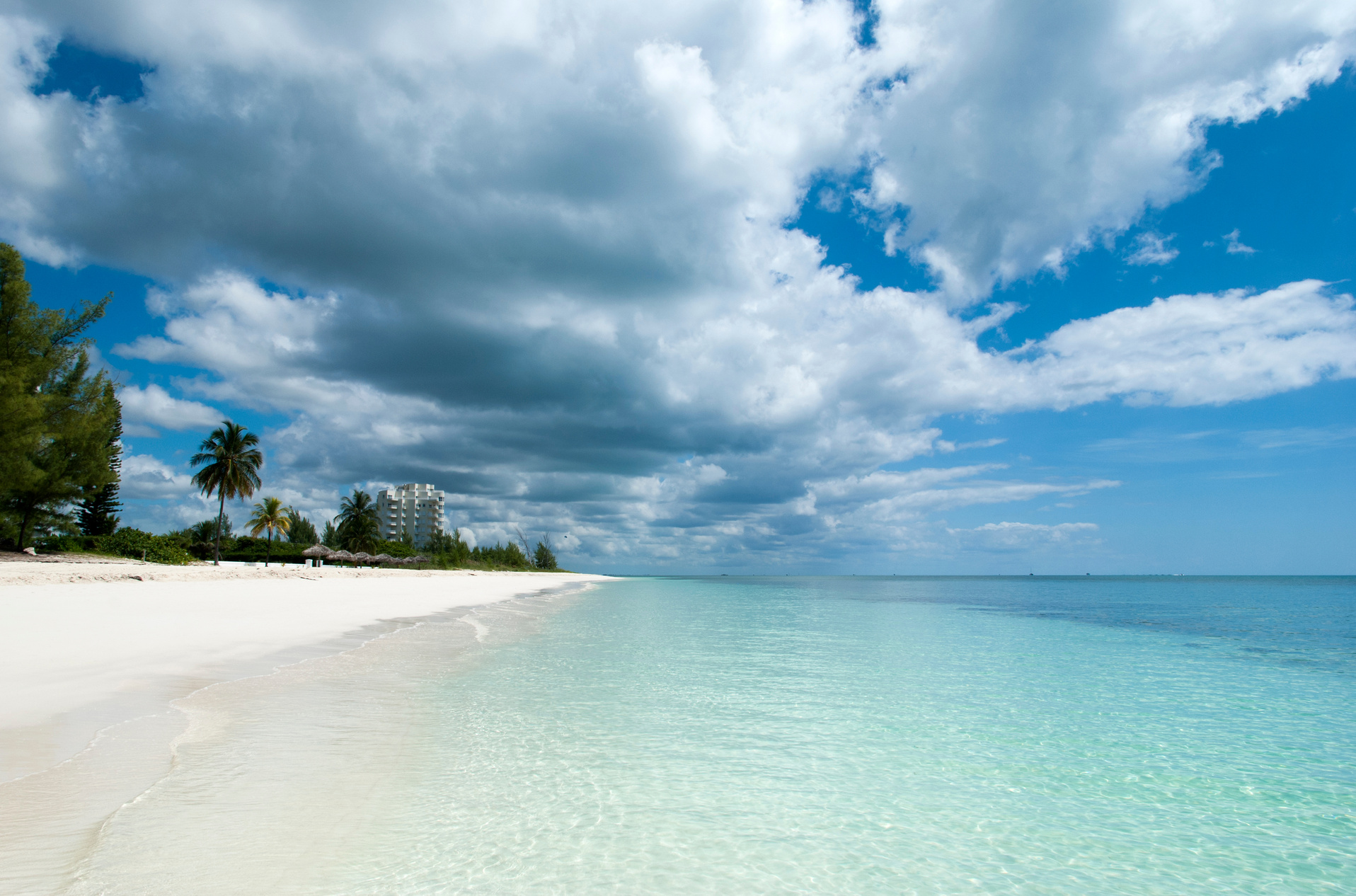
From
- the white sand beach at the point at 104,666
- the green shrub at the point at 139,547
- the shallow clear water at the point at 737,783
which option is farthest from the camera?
the green shrub at the point at 139,547

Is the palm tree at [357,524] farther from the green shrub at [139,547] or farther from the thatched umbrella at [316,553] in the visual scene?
the green shrub at [139,547]

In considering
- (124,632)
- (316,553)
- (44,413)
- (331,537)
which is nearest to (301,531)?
(331,537)

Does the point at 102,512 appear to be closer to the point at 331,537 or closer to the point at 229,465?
the point at 229,465

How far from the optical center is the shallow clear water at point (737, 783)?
442 centimetres

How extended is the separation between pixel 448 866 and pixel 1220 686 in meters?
14.4

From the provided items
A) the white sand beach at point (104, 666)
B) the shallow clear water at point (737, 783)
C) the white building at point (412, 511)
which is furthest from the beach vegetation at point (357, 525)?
the white building at point (412, 511)

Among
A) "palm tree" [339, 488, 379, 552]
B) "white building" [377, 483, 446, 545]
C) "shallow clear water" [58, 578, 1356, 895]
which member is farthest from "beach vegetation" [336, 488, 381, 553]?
"white building" [377, 483, 446, 545]

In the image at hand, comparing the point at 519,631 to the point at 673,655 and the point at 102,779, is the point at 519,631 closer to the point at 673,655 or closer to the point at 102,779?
the point at 673,655

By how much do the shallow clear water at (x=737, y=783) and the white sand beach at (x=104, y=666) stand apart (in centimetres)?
33

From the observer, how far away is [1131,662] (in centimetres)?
1581

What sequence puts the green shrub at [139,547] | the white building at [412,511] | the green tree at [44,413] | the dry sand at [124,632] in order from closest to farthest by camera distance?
the dry sand at [124,632], the green tree at [44,413], the green shrub at [139,547], the white building at [412,511]

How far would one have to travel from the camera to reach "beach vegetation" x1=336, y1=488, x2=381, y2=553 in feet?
265

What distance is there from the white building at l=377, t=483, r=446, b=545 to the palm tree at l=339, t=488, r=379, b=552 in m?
101

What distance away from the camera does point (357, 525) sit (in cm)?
8125
